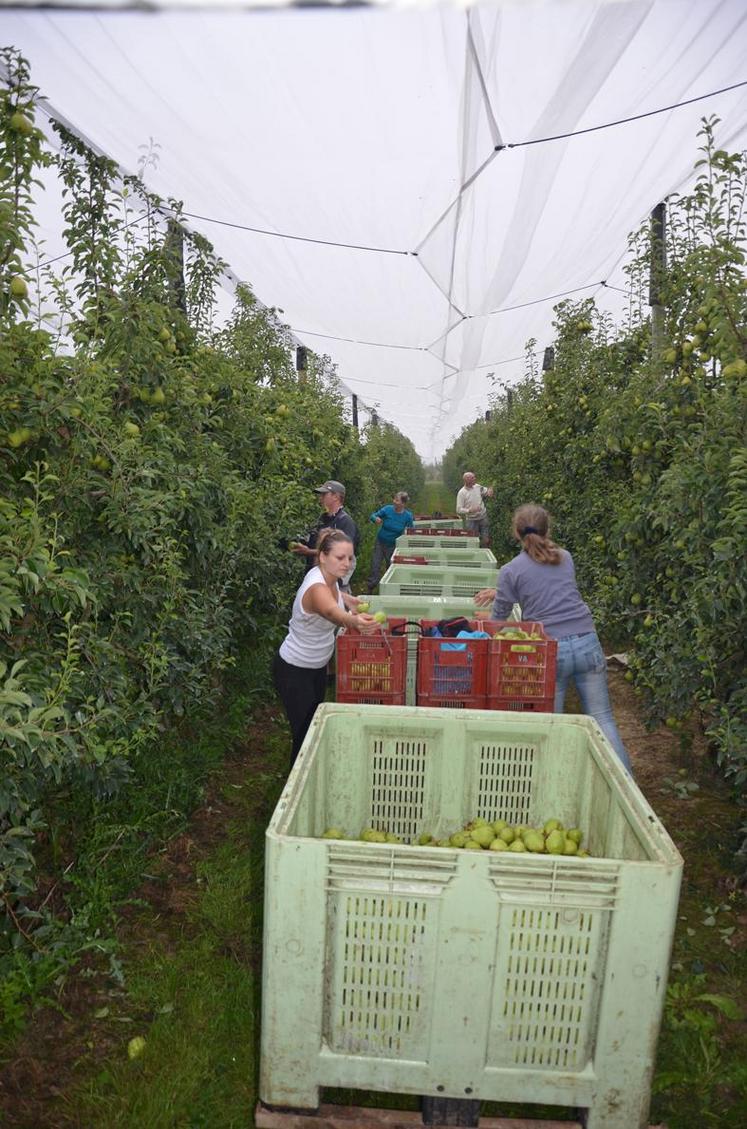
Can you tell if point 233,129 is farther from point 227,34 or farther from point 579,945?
point 579,945

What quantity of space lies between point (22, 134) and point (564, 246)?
5.92 metres

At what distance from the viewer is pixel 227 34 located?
12.2 feet

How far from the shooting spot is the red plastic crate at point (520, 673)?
12.9 feet

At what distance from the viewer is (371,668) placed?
3973mm

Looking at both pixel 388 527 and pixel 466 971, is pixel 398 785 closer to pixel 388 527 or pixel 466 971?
pixel 466 971

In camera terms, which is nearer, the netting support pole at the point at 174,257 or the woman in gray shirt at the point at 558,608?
the woman in gray shirt at the point at 558,608

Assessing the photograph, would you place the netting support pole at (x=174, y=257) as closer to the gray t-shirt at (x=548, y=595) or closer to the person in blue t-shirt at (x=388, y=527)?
the gray t-shirt at (x=548, y=595)

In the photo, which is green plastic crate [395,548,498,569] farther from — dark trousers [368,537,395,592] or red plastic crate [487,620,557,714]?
red plastic crate [487,620,557,714]

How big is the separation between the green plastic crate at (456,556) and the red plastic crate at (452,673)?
173 inches

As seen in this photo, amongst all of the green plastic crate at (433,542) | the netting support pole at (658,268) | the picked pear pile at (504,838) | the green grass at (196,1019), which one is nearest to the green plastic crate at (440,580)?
the green plastic crate at (433,542)

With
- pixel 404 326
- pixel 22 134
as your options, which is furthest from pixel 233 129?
pixel 404 326

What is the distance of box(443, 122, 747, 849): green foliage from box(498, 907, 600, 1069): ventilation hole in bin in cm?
183

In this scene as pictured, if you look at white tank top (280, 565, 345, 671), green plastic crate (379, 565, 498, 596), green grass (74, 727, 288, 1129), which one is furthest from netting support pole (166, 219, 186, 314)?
green grass (74, 727, 288, 1129)

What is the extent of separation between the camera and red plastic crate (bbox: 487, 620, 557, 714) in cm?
393
